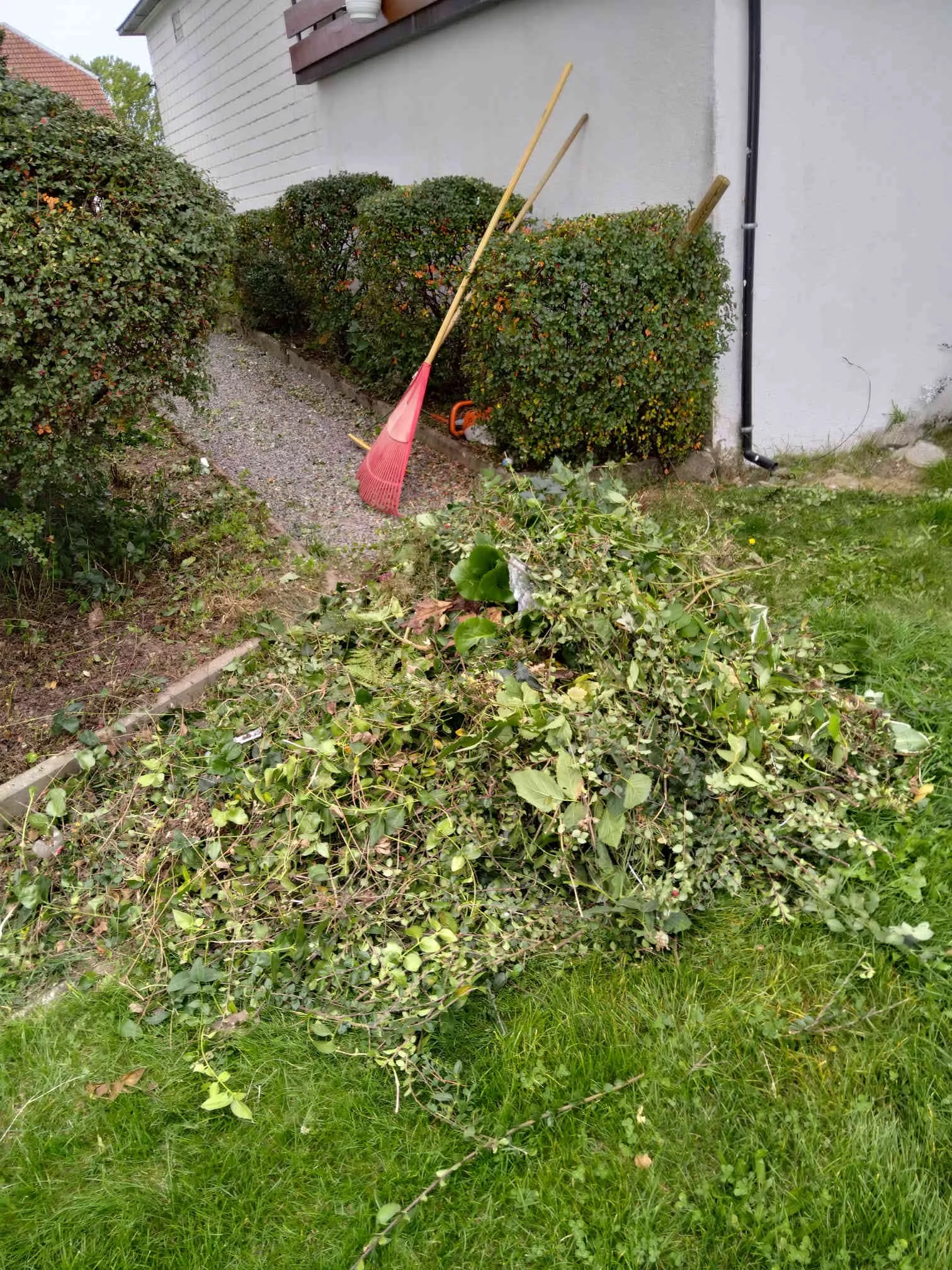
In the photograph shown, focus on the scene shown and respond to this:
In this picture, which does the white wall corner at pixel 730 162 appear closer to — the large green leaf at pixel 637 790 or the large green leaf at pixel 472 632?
the large green leaf at pixel 472 632

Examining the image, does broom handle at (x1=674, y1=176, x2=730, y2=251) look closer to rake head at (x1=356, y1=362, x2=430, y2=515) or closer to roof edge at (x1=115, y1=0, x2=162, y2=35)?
rake head at (x1=356, y1=362, x2=430, y2=515)

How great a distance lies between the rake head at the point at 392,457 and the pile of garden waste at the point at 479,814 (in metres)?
2.32

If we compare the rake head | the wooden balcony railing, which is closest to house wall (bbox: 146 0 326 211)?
the wooden balcony railing

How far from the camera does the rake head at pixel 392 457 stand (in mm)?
4988

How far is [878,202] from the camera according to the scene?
547 cm

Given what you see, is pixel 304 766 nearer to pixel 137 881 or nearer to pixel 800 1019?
pixel 137 881

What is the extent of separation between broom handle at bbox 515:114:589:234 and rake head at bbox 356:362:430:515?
116cm

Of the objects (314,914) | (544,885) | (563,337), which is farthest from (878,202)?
(314,914)

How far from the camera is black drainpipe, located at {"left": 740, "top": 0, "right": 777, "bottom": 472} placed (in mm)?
4570

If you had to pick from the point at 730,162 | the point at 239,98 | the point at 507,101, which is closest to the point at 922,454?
the point at 730,162

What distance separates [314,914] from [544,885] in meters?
0.62

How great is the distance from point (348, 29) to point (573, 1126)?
8.88 meters

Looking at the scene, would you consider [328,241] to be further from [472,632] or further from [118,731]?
[472,632]

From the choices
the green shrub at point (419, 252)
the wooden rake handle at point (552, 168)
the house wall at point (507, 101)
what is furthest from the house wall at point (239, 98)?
the wooden rake handle at point (552, 168)
